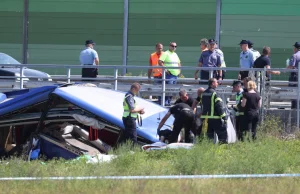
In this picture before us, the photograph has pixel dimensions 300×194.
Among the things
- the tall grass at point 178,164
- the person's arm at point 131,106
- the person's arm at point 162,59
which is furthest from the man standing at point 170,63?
the tall grass at point 178,164

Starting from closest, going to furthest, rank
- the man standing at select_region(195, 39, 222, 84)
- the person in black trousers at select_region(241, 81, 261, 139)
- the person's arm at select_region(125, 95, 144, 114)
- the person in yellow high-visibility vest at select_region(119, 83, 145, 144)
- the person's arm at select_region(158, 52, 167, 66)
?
the person in yellow high-visibility vest at select_region(119, 83, 145, 144), the person's arm at select_region(125, 95, 144, 114), the person in black trousers at select_region(241, 81, 261, 139), the man standing at select_region(195, 39, 222, 84), the person's arm at select_region(158, 52, 167, 66)

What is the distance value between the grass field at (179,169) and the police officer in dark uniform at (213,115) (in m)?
0.77

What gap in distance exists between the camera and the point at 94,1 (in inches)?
1215

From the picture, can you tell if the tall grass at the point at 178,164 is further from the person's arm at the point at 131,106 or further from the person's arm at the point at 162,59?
the person's arm at the point at 162,59

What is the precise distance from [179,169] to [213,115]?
3371 mm

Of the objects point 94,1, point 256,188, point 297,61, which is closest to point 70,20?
point 94,1

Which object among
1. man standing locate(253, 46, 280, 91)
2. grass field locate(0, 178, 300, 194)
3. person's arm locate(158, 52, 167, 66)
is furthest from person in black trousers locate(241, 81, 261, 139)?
grass field locate(0, 178, 300, 194)

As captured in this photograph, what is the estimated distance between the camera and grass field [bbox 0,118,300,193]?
34.9 feet

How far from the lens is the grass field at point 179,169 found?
419 inches

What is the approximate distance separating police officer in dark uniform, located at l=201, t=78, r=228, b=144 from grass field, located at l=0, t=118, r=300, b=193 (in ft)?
2.53

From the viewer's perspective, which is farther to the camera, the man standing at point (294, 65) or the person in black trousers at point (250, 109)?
the man standing at point (294, 65)

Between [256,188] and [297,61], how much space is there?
8976 millimetres

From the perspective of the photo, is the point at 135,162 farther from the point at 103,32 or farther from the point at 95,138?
the point at 103,32

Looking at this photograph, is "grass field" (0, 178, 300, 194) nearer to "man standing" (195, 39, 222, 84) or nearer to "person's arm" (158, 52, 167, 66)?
"man standing" (195, 39, 222, 84)
